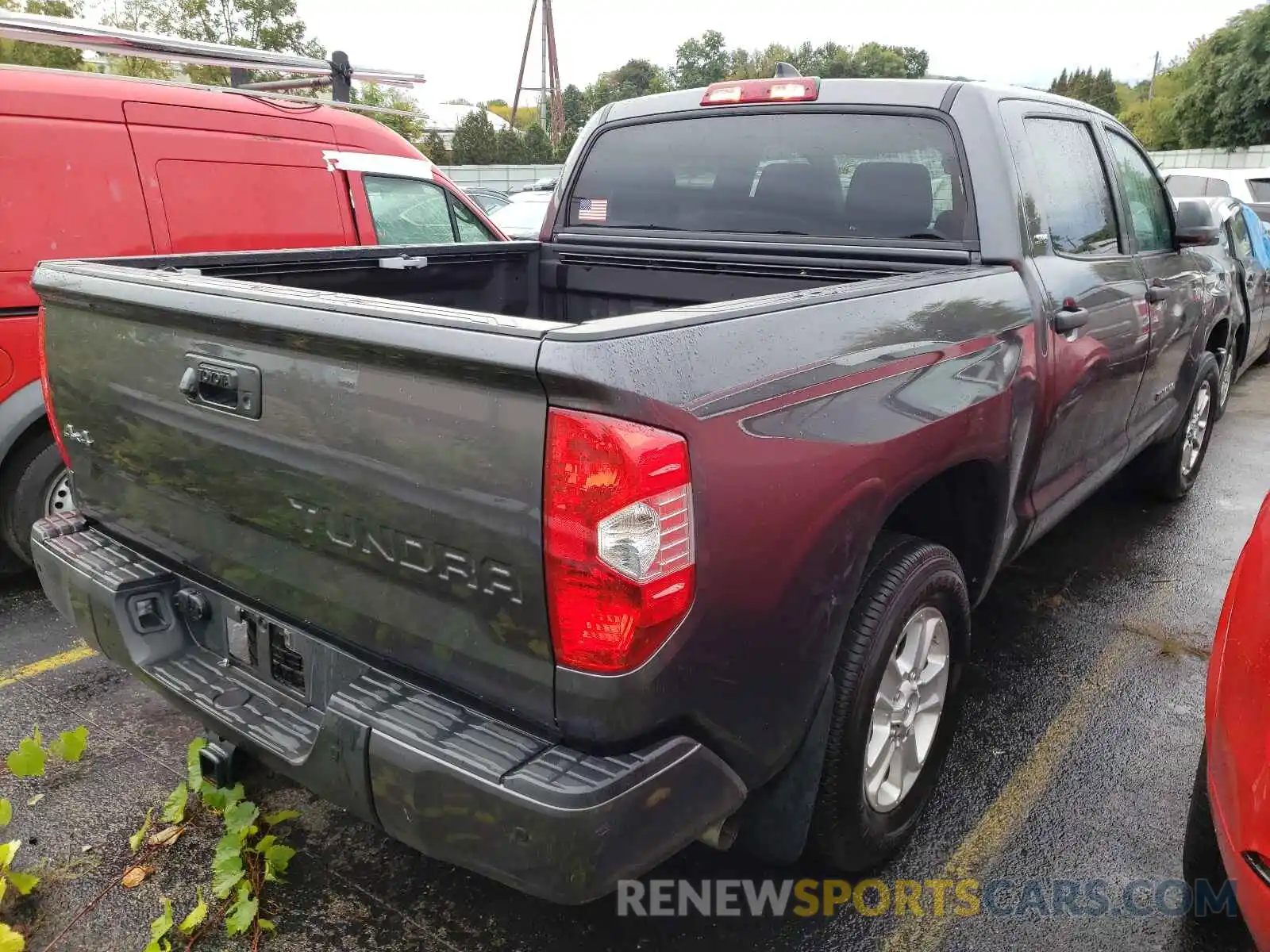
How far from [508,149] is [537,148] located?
1.10 metres

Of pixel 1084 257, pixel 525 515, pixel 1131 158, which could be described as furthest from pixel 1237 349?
pixel 525 515

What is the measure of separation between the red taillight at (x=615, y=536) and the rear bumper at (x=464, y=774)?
0.22 metres

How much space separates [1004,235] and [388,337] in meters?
1.96

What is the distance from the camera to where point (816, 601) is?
74.1 inches

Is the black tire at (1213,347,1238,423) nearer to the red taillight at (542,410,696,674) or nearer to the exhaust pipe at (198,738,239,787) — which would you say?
the red taillight at (542,410,696,674)

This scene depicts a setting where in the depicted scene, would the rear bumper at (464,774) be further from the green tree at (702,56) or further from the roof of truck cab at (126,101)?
the green tree at (702,56)

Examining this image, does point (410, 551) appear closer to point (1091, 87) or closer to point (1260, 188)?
point (1260, 188)

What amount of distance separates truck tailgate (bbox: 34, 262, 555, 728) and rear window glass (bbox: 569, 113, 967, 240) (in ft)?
6.17

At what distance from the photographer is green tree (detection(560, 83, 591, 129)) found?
59719mm

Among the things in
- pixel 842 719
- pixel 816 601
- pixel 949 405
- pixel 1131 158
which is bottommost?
pixel 842 719

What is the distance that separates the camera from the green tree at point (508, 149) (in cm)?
2891

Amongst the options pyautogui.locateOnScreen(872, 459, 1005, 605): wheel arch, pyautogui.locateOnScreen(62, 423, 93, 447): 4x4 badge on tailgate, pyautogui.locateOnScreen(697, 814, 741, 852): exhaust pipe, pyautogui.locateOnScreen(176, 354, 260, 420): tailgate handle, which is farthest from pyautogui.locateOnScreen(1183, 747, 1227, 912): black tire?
pyautogui.locateOnScreen(62, 423, 93, 447): 4x4 badge on tailgate

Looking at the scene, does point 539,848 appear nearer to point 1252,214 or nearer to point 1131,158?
→ point 1131,158

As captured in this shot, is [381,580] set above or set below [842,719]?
above
